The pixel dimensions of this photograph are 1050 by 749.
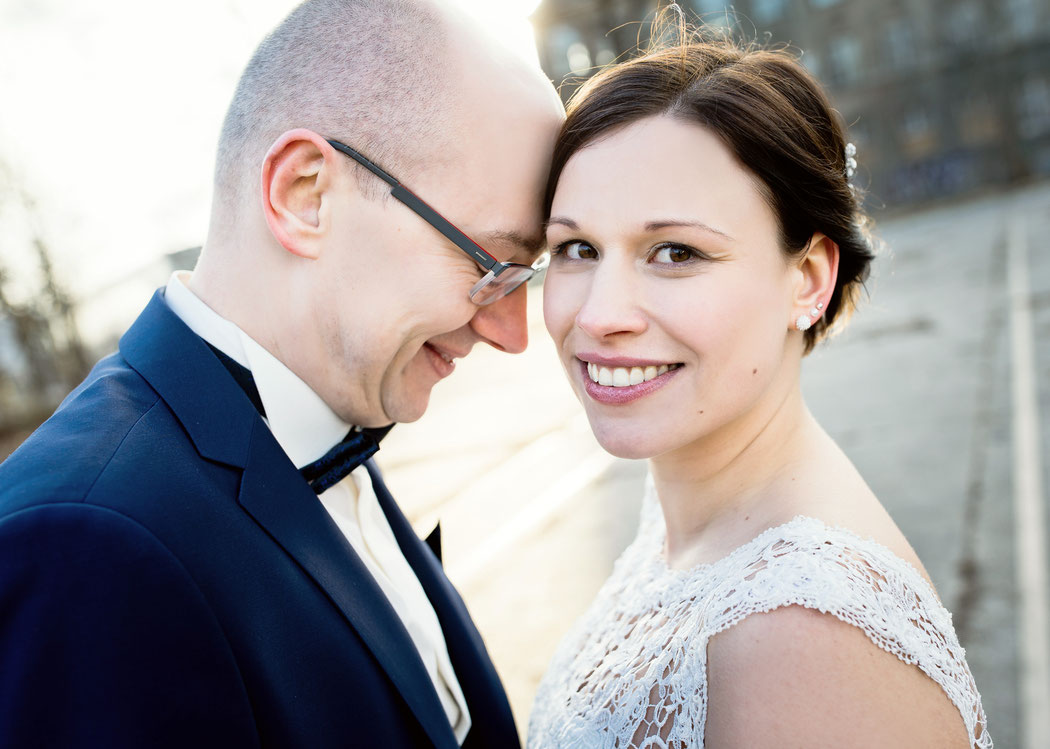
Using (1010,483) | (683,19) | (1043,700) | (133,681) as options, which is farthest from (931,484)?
(133,681)

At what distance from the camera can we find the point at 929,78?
39.9 meters

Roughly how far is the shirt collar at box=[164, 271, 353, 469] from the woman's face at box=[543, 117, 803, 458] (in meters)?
0.68

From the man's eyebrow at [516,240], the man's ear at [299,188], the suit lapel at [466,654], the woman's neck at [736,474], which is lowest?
the suit lapel at [466,654]

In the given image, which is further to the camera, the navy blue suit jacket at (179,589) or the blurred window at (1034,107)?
the blurred window at (1034,107)

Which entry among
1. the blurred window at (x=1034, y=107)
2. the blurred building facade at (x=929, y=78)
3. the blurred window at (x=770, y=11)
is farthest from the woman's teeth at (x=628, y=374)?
the blurred window at (x=770, y=11)

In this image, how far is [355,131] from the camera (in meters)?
1.93


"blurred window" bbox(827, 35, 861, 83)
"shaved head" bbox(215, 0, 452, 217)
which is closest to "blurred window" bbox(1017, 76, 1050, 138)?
"blurred window" bbox(827, 35, 861, 83)

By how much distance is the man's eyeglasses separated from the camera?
193cm

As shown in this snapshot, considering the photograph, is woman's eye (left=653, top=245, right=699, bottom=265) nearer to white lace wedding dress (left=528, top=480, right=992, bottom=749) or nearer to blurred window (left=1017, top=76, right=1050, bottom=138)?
white lace wedding dress (left=528, top=480, right=992, bottom=749)

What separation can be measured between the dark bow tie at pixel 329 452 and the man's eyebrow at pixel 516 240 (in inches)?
22.8

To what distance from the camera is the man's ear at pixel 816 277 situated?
202 cm

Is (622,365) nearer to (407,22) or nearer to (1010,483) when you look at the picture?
(407,22)

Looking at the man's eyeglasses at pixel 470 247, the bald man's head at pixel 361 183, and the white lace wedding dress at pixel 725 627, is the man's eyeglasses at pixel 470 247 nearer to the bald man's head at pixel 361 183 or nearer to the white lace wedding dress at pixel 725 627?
the bald man's head at pixel 361 183

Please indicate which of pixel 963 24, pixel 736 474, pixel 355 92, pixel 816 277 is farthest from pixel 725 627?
pixel 963 24
